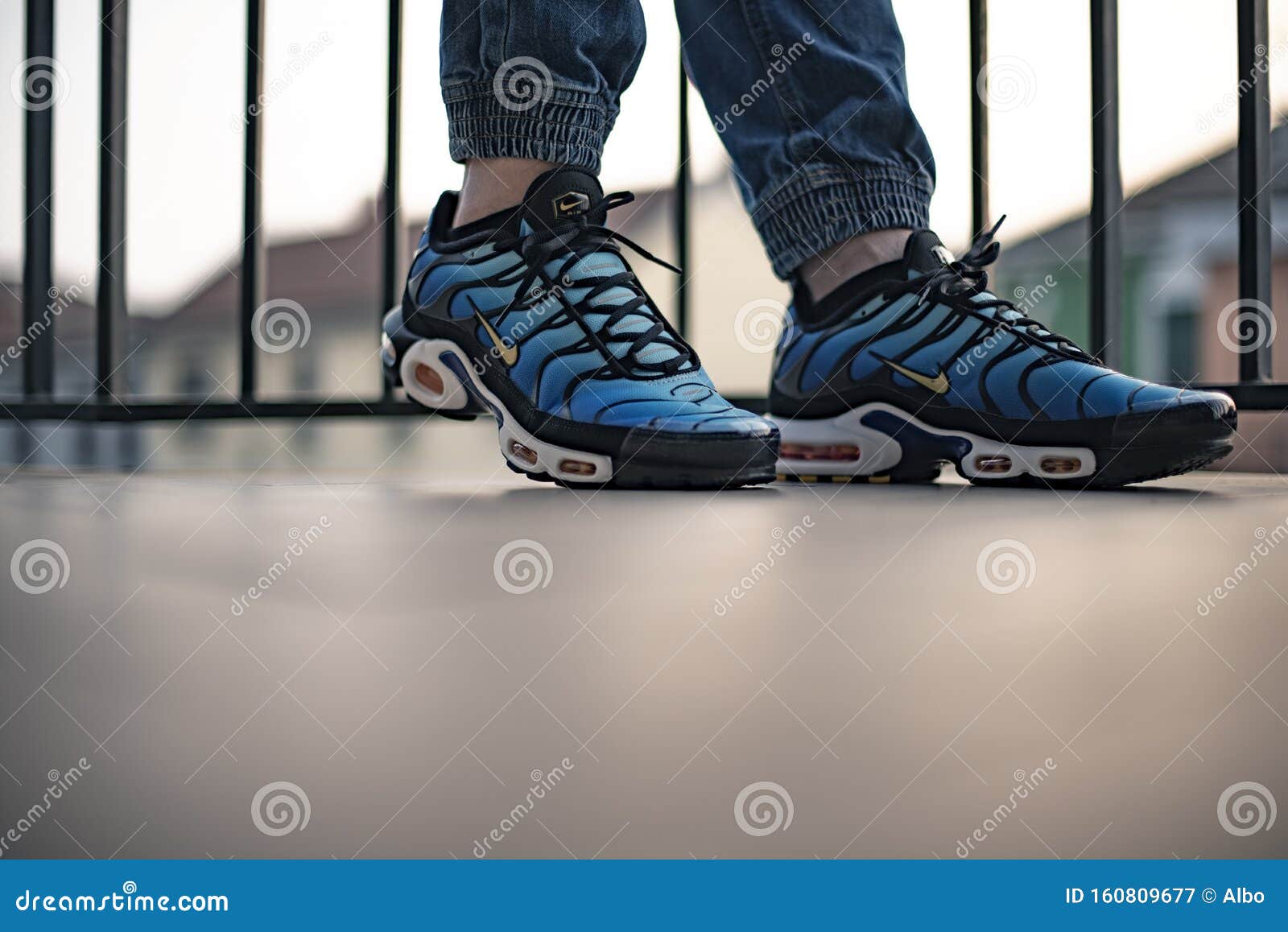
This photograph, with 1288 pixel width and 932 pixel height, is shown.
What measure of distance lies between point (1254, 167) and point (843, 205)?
2.24 feet

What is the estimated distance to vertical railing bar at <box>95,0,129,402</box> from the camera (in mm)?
1442

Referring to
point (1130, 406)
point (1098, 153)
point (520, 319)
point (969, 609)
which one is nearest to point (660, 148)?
point (1098, 153)

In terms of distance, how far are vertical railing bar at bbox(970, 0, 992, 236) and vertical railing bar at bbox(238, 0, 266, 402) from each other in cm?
113

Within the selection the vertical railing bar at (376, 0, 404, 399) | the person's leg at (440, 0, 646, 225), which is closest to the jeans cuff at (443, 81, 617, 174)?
the person's leg at (440, 0, 646, 225)

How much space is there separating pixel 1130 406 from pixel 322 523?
2.17 ft

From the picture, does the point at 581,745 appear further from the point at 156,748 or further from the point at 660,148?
the point at 660,148

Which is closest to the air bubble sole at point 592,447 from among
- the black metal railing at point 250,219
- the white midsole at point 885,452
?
the white midsole at point 885,452

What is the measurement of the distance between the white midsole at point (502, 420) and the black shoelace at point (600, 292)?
2.8 inches

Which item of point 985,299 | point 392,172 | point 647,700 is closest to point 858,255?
point 985,299

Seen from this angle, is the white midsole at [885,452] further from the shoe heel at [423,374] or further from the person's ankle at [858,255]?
the shoe heel at [423,374]

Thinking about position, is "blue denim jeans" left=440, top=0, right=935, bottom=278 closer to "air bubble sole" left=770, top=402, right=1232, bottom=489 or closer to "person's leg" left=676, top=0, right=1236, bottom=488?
"person's leg" left=676, top=0, right=1236, bottom=488

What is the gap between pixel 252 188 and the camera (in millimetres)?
1398

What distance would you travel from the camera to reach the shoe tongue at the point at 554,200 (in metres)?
0.82

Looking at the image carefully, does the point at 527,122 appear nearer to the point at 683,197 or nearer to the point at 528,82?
the point at 528,82
